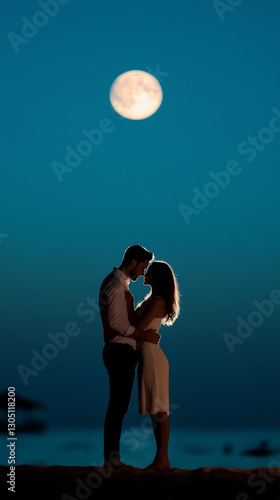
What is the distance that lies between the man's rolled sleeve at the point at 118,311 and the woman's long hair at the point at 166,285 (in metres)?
0.33

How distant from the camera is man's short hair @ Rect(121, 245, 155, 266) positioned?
20.4ft

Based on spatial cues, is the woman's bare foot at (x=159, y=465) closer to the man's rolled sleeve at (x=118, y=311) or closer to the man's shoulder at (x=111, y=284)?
the man's rolled sleeve at (x=118, y=311)

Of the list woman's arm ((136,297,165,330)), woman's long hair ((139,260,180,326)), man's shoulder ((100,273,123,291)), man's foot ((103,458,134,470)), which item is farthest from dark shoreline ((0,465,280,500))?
man's shoulder ((100,273,123,291))

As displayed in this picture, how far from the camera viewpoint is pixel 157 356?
6320 millimetres

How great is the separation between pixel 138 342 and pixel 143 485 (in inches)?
56.7

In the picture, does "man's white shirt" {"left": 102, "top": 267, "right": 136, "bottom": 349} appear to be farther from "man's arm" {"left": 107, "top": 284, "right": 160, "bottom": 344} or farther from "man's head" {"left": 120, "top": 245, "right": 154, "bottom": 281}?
"man's head" {"left": 120, "top": 245, "right": 154, "bottom": 281}

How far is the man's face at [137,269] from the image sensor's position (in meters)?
6.23

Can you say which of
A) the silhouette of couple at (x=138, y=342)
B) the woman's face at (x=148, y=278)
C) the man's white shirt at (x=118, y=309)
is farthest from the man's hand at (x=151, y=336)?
the woman's face at (x=148, y=278)

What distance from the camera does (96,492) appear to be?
5195 millimetres

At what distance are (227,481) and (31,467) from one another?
1.76 metres

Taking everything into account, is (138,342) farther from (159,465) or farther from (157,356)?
(159,465)

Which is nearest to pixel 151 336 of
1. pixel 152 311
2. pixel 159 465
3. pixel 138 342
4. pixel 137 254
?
pixel 138 342

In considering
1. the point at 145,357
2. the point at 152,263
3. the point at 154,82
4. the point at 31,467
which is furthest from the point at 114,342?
the point at 154,82

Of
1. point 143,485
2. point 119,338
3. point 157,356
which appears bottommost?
point 143,485
